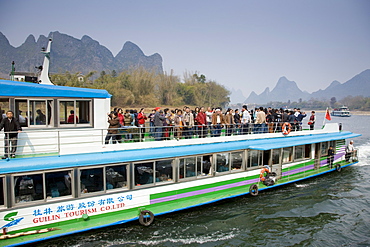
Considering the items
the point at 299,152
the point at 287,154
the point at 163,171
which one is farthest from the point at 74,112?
the point at 299,152

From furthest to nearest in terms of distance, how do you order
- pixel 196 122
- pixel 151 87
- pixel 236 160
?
pixel 151 87 < pixel 196 122 < pixel 236 160

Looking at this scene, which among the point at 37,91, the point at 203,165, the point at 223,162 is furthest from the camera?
the point at 223,162

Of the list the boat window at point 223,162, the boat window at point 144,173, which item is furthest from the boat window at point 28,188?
the boat window at point 223,162

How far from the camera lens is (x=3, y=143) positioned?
826 cm

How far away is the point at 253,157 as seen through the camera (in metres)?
12.1

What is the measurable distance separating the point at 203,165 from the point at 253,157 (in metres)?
2.66

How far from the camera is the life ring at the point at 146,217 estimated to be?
8891 mm

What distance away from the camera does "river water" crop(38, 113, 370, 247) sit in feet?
29.1

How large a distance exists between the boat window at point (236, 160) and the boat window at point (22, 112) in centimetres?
731

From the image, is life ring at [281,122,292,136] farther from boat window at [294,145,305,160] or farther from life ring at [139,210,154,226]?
life ring at [139,210,154,226]

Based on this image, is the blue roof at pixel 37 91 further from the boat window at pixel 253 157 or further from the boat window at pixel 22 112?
the boat window at pixel 253 157

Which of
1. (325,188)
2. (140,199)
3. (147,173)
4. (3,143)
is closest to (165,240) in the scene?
(140,199)

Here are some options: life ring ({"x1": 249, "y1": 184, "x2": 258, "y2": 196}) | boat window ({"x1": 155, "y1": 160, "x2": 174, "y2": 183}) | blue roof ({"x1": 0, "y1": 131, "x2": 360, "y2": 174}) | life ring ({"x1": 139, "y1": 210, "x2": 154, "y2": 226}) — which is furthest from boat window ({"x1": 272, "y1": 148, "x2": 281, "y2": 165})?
life ring ({"x1": 139, "y1": 210, "x2": 154, "y2": 226})

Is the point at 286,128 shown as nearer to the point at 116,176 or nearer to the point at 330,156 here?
the point at 330,156
